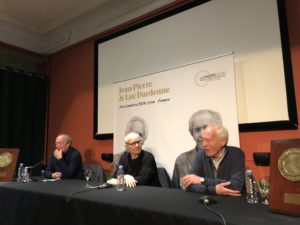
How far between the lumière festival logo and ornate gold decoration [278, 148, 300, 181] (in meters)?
1.41

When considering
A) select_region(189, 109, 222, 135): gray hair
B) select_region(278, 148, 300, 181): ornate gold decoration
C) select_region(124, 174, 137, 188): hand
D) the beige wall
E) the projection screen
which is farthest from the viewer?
the beige wall

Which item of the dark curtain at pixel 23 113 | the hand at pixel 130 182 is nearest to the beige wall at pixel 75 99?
the dark curtain at pixel 23 113

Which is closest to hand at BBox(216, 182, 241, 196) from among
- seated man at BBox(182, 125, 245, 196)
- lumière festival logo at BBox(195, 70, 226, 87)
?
seated man at BBox(182, 125, 245, 196)

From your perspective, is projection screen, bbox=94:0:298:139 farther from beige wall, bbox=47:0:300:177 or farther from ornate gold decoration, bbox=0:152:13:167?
ornate gold decoration, bbox=0:152:13:167

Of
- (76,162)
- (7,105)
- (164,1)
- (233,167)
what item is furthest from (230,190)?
(7,105)

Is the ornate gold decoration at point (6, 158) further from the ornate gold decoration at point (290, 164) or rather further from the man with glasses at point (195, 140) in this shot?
the ornate gold decoration at point (290, 164)

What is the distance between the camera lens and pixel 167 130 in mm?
2893

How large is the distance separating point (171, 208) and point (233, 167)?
2.44 feet

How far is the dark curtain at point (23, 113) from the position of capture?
3992mm

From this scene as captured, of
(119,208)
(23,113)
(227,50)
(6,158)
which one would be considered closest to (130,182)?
(119,208)

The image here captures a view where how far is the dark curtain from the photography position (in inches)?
157

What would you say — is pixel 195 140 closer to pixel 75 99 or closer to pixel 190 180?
pixel 190 180

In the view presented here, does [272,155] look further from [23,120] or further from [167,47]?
[23,120]

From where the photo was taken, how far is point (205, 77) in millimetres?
2674
